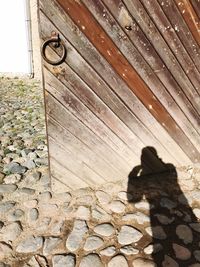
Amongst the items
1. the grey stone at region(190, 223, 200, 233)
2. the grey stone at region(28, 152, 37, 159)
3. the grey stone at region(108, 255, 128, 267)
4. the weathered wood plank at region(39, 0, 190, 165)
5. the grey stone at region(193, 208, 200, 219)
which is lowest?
the grey stone at region(108, 255, 128, 267)

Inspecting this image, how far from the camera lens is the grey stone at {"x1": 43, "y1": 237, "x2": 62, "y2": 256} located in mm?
2701

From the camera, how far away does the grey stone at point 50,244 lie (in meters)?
2.70

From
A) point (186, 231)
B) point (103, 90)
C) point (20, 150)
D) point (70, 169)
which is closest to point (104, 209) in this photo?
point (70, 169)

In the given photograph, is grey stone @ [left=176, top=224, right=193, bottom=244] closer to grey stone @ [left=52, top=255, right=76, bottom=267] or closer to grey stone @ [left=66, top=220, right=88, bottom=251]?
grey stone @ [left=66, top=220, right=88, bottom=251]

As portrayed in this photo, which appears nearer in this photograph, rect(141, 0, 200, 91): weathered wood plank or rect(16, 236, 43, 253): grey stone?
rect(16, 236, 43, 253): grey stone

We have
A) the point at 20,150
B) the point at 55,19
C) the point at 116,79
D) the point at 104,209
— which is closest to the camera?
the point at 55,19

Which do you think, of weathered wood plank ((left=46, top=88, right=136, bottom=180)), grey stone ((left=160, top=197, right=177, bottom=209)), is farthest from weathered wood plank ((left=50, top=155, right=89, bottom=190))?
grey stone ((left=160, top=197, right=177, bottom=209))

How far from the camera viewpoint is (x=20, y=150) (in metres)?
4.41

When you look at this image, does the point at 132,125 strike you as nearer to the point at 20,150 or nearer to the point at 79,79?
the point at 79,79

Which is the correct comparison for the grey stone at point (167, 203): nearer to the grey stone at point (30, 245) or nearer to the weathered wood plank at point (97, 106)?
the weathered wood plank at point (97, 106)

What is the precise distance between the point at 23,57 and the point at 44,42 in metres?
6.85

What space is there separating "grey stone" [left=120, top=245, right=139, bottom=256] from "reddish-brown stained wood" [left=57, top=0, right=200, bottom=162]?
1446 mm

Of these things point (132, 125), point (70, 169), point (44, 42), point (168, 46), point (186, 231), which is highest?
point (168, 46)

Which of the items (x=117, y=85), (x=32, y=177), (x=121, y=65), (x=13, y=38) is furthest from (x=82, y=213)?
(x=13, y=38)
